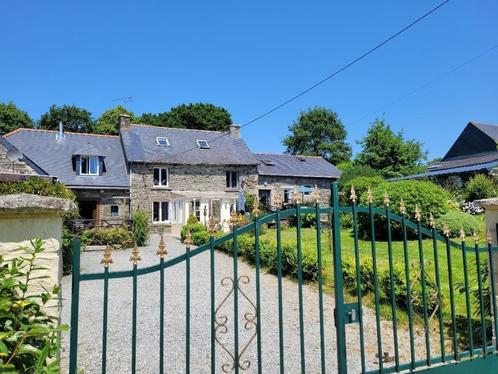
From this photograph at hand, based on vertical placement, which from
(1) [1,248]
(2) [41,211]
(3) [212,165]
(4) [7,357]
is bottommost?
(4) [7,357]

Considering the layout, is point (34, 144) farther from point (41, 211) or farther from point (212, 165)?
point (41, 211)

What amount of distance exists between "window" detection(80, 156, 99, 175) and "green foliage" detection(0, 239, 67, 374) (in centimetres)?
2234

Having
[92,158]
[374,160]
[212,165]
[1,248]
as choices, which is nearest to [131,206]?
[92,158]

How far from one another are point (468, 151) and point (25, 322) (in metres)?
39.9

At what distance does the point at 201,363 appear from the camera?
442 cm

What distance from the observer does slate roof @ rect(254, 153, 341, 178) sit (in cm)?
2933

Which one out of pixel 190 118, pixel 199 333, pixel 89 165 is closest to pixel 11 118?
pixel 190 118

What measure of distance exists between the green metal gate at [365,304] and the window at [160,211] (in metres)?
17.7

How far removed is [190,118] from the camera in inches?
1655

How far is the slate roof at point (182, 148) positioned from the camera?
2498 centimetres

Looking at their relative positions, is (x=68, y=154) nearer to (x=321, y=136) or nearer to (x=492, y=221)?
(x=492, y=221)

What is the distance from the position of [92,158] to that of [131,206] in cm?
378

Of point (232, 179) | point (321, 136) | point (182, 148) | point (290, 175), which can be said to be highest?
point (321, 136)

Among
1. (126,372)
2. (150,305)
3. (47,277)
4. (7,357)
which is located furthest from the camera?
(150,305)
